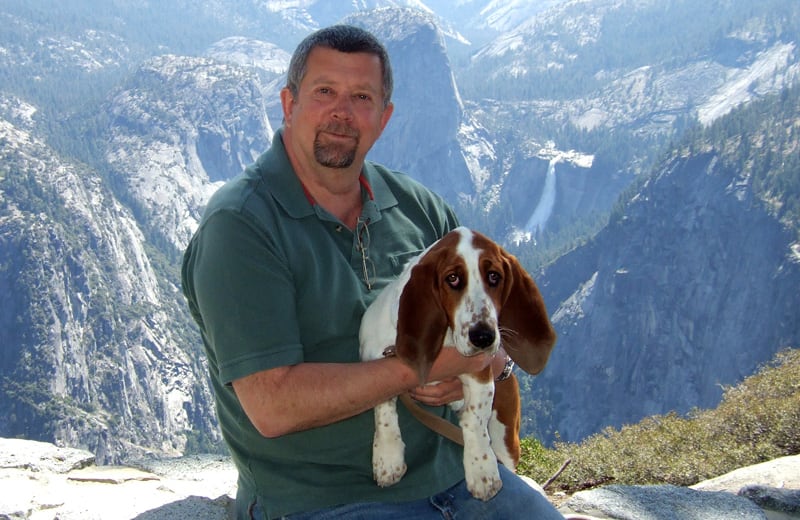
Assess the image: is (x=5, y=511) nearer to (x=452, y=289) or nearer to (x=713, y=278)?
(x=452, y=289)

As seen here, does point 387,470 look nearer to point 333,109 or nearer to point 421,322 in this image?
point 421,322

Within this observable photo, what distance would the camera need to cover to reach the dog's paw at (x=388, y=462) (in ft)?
12.4

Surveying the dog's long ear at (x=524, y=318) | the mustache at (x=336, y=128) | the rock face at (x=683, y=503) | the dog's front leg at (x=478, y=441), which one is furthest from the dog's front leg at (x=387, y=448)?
the rock face at (x=683, y=503)

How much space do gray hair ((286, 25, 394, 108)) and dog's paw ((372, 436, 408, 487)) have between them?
1964 mm

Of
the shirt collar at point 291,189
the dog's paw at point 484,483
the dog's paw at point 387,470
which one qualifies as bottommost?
the dog's paw at point 484,483

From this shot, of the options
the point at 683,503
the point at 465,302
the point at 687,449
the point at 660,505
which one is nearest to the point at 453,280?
the point at 465,302

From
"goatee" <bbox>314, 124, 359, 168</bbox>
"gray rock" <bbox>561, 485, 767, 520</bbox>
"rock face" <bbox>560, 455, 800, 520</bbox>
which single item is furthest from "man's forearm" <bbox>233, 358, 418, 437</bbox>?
"gray rock" <bbox>561, 485, 767, 520</bbox>

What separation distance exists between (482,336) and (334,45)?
182 cm

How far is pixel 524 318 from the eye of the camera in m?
3.65

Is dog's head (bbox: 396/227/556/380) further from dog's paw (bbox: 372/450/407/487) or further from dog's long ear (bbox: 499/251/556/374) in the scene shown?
dog's paw (bbox: 372/450/407/487)

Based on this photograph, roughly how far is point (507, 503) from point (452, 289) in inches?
52.3

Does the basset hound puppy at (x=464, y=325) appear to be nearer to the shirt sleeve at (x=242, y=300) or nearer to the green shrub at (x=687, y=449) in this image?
the shirt sleeve at (x=242, y=300)

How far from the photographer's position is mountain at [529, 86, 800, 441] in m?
103

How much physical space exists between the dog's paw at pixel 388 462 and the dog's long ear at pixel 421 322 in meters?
0.51
